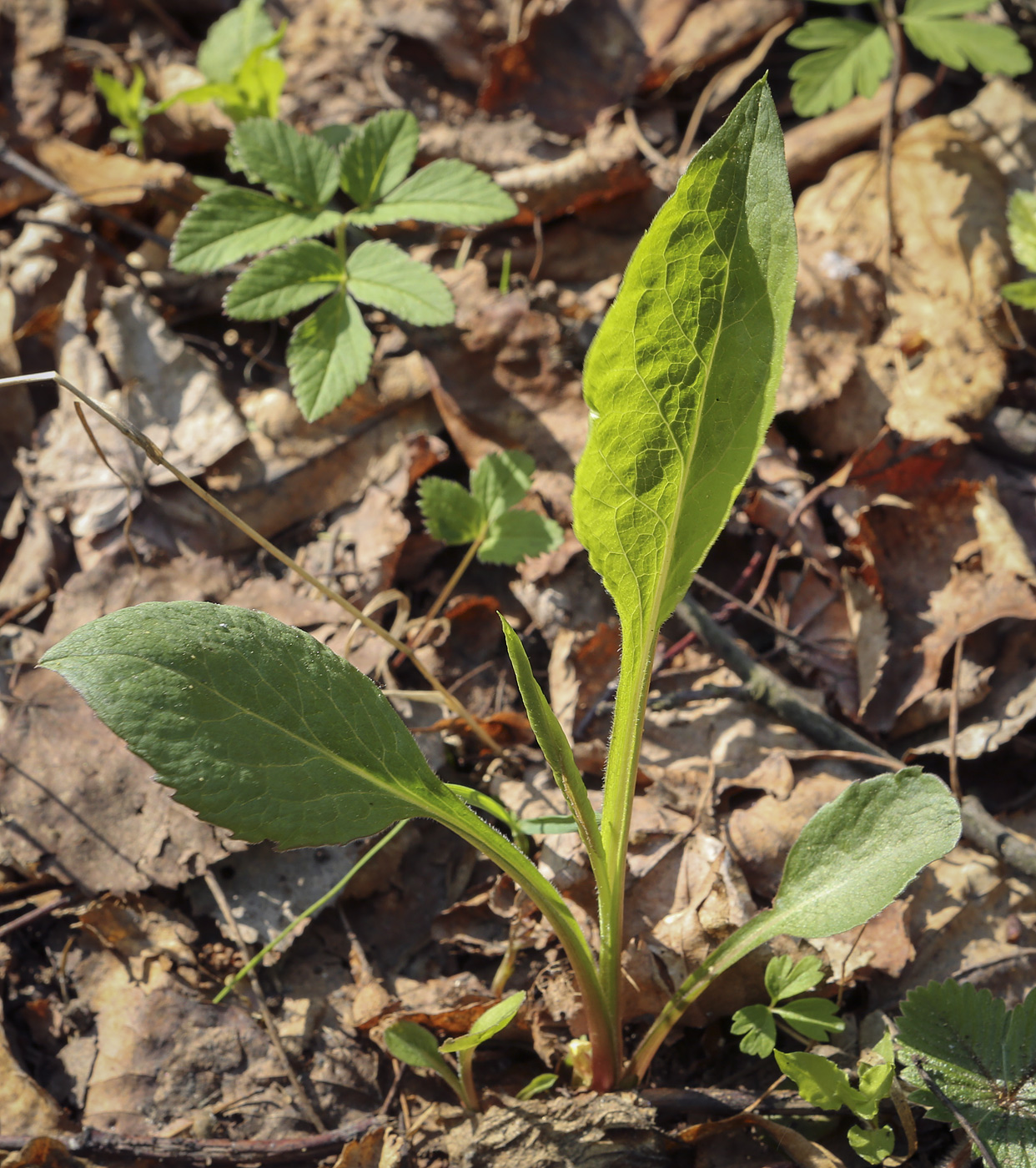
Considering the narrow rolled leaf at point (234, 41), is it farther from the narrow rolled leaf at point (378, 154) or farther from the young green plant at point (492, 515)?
the young green plant at point (492, 515)

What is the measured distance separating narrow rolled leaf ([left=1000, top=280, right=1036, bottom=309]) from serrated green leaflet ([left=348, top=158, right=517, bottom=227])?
1380 mm

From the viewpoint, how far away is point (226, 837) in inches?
78.2

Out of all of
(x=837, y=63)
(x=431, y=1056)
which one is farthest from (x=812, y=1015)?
(x=837, y=63)

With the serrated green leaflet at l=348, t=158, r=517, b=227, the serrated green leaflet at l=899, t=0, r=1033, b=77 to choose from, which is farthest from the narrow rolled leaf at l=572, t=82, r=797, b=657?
the serrated green leaflet at l=899, t=0, r=1033, b=77

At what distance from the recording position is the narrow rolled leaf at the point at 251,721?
1.22 meters

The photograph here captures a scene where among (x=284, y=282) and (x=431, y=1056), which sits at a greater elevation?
(x=284, y=282)

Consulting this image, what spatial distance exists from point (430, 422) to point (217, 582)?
80 centimetres

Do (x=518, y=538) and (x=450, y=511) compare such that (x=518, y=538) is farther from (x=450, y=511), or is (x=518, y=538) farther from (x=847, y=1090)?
(x=847, y=1090)

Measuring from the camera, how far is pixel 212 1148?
167cm

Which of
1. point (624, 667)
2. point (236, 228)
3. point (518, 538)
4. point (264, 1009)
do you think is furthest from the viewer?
point (236, 228)

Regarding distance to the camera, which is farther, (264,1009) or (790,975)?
(264,1009)

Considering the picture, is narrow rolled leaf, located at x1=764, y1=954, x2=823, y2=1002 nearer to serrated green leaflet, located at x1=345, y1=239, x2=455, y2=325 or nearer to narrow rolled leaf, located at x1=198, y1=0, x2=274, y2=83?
serrated green leaflet, located at x1=345, y1=239, x2=455, y2=325

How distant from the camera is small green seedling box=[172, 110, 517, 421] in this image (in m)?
2.22

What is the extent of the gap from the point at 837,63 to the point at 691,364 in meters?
1.92
